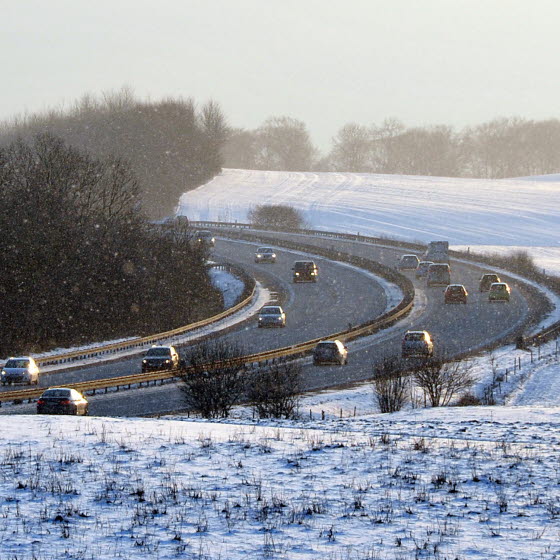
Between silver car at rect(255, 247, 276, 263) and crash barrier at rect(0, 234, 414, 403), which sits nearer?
crash barrier at rect(0, 234, 414, 403)

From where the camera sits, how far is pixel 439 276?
69.0 metres

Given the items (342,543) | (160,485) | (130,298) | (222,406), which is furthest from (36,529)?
(130,298)

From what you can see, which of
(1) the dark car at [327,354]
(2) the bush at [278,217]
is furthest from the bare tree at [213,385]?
(2) the bush at [278,217]

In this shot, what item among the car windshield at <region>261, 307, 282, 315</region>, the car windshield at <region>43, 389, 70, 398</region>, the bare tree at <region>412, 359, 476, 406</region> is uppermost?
the car windshield at <region>43, 389, 70, 398</region>

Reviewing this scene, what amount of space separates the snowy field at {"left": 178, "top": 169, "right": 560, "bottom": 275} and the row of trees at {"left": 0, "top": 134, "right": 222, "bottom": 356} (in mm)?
31239

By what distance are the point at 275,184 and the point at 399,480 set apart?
135 metres

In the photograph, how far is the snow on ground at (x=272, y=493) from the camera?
35.1ft

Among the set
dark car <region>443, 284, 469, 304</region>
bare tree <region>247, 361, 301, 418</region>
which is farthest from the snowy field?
bare tree <region>247, 361, 301, 418</region>

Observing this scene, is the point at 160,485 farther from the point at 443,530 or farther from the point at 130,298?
the point at 130,298

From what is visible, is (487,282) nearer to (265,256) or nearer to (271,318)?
(271,318)

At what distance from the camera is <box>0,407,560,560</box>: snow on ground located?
10.7 meters

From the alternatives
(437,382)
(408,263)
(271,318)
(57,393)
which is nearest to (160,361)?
(57,393)

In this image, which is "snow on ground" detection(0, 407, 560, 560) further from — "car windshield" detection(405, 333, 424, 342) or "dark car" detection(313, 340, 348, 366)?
"car windshield" detection(405, 333, 424, 342)

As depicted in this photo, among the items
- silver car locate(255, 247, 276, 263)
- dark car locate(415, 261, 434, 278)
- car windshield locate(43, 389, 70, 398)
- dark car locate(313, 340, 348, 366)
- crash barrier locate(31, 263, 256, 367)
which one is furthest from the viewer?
silver car locate(255, 247, 276, 263)
